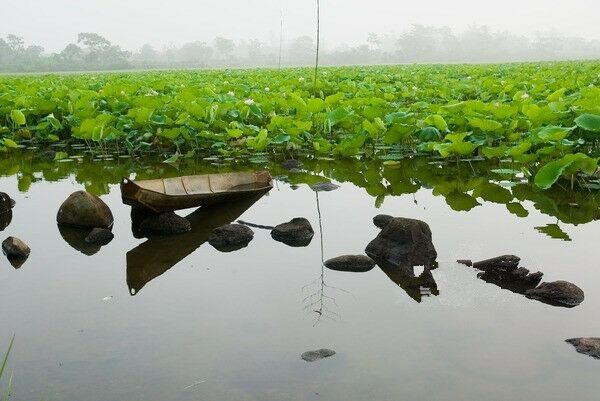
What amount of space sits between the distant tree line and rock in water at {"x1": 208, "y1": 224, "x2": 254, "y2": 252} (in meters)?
65.2

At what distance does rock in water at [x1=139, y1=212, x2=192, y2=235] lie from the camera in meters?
3.53

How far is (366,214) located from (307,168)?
1634mm

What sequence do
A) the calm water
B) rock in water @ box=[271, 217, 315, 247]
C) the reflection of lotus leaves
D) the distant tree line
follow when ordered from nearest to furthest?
the calm water
the reflection of lotus leaves
rock in water @ box=[271, 217, 315, 247]
the distant tree line

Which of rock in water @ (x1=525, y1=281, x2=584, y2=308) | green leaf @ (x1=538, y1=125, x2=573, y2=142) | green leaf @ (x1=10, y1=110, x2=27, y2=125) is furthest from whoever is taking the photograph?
green leaf @ (x1=10, y1=110, x2=27, y2=125)

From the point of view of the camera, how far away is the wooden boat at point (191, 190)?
3.49 m

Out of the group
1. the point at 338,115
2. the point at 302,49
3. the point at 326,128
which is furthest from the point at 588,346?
the point at 302,49

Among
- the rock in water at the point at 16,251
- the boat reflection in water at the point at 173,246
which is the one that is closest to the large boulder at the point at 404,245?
the boat reflection in water at the point at 173,246

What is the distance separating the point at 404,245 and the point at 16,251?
5.63 feet

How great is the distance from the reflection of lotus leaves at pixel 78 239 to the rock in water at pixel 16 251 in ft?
0.73

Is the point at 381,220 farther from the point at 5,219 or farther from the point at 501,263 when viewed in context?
the point at 5,219

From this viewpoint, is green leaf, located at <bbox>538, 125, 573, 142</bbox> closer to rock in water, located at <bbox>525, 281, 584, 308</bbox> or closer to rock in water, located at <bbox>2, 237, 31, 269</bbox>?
rock in water, located at <bbox>525, 281, 584, 308</bbox>

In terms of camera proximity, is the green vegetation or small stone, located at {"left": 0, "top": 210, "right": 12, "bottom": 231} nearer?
small stone, located at {"left": 0, "top": 210, "right": 12, "bottom": 231}

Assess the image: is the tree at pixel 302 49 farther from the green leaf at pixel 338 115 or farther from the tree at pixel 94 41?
the green leaf at pixel 338 115

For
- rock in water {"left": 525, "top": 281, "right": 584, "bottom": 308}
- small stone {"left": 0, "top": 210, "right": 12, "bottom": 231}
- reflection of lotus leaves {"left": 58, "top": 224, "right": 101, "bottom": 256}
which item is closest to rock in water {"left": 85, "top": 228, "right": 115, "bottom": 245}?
reflection of lotus leaves {"left": 58, "top": 224, "right": 101, "bottom": 256}
